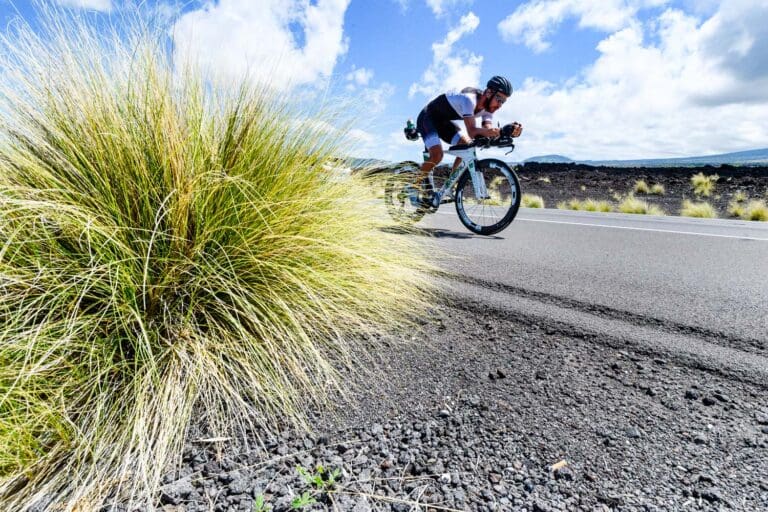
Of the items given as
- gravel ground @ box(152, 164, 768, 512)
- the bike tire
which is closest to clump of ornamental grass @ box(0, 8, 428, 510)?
gravel ground @ box(152, 164, 768, 512)

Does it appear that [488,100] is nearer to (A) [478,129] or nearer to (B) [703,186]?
(A) [478,129]

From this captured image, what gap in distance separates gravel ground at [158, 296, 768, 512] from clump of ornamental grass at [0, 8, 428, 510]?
154 mm

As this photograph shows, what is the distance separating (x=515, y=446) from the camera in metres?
1.19

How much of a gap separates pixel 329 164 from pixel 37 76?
1.38 metres

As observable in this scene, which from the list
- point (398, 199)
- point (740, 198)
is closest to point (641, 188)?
point (740, 198)

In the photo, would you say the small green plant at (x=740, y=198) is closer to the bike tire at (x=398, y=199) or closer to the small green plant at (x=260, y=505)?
the bike tire at (x=398, y=199)

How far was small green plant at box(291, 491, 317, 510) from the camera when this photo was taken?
3.28 ft

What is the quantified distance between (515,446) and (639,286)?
2068mm

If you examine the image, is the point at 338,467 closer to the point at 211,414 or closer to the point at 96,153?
the point at 211,414

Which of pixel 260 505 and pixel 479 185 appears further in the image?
pixel 479 185

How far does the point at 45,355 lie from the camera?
127 centimetres

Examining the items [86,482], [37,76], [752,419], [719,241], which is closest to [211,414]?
[86,482]

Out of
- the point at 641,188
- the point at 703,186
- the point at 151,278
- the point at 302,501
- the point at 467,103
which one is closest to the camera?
the point at 302,501

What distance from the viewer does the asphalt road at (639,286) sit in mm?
1942
